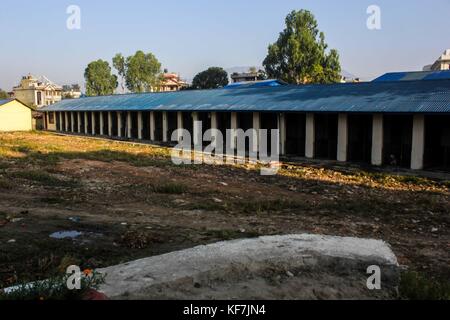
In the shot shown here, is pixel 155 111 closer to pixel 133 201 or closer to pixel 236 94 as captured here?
pixel 236 94

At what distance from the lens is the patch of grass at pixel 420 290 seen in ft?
17.4

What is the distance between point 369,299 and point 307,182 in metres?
10.3

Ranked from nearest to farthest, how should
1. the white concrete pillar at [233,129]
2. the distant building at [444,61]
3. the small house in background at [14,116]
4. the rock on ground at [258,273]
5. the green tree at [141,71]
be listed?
the rock on ground at [258,273], the white concrete pillar at [233,129], the small house in background at [14,116], the green tree at [141,71], the distant building at [444,61]

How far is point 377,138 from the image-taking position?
19.3 meters

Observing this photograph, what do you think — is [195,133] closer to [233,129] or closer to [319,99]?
[233,129]

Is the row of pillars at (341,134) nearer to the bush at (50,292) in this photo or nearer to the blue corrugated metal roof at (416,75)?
the blue corrugated metal roof at (416,75)

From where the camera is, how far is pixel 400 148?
1923cm

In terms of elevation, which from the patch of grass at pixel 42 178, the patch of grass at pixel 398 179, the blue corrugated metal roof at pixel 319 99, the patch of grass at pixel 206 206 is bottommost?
the patch of grass at pixel 398 179

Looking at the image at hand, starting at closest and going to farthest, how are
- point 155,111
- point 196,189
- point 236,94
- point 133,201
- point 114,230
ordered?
point 114,230, point 133,201, point 196,189, point 236,94, point 155,111

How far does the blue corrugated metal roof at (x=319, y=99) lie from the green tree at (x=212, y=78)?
139ft

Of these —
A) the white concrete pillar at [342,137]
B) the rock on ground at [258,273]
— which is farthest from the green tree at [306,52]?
the rock on ground at [258,273]

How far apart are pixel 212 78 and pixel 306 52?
28.7 metres

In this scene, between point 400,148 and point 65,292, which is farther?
point 400,148
